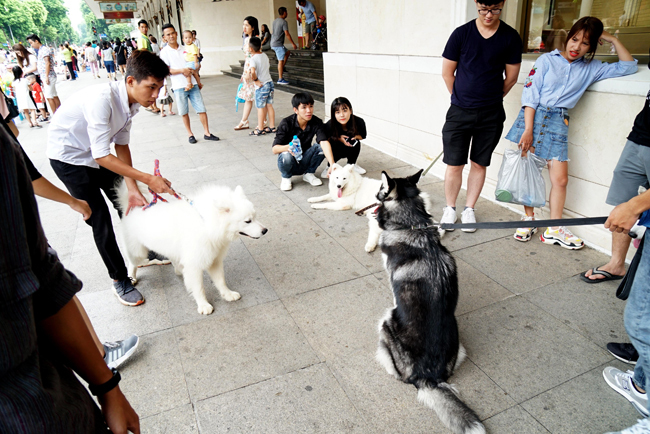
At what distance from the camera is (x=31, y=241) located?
0.91 meters

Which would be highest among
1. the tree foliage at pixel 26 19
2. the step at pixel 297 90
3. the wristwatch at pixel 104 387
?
the tree foliage at pixel 26 19

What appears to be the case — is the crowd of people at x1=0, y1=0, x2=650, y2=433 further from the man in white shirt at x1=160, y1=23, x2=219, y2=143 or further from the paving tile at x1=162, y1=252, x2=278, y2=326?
the man in white shirt at x1=160, y1=23, x2=219, y2=143

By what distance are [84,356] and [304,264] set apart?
3122 millimetres

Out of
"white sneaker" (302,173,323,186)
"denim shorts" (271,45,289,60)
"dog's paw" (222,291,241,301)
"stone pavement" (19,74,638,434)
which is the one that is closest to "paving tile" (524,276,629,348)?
"stone pavement" (19,74,638,434)

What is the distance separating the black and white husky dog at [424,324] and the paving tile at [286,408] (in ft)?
1.40

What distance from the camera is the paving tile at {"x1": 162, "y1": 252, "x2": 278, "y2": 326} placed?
11.4ft

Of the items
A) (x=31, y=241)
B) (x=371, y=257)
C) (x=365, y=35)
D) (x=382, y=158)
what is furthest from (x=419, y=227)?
(x=365, y=35)

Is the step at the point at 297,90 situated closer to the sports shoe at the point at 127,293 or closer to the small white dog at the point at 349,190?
the small white dog at the point at 349,190

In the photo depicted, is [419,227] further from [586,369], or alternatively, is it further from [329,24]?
[329,24]

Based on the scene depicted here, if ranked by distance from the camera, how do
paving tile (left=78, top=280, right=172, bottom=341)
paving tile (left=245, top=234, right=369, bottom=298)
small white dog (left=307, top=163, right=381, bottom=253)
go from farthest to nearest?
small white dog (left=307, top=163, right=381, bottom=253) → paving tile (left=245, top=234, right=369, bottom=298) → paving tile (left=78, top=280, right=172, bottom=341)

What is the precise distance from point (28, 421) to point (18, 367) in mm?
113

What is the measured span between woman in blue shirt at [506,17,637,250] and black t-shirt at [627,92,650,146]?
1350mm

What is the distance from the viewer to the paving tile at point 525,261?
375 centimetres

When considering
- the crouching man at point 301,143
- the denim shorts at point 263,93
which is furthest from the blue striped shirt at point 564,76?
the denim shorts at point 263,93
